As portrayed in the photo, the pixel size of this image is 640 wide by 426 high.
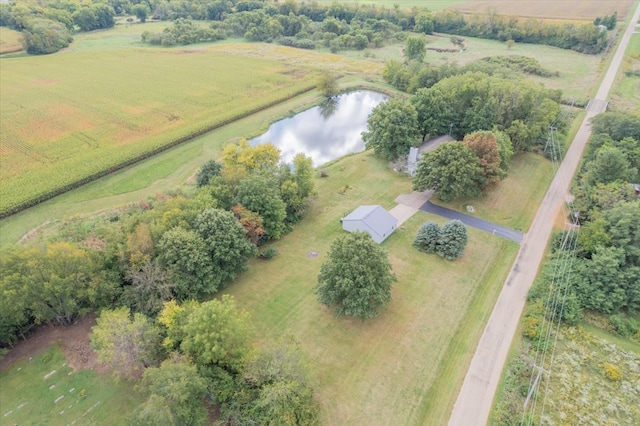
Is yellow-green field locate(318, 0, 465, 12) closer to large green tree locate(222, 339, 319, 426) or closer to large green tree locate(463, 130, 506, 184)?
large green tree locate(463, 130, 506, 184)

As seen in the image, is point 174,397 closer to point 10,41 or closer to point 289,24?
point 10,41

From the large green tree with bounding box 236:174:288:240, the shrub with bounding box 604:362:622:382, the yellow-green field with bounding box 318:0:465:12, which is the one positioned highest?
the yellow-green field with bounding box 318:0:465:12

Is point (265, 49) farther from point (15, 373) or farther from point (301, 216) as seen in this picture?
point (15, 373)

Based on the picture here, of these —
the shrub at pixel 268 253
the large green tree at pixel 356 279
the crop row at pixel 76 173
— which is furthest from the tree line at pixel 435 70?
the large green tree at pixel 356 279

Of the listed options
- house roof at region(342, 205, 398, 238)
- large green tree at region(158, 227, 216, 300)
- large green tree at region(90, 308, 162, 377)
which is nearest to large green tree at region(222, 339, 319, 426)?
large green tree at region(90, 308, 162, 377)

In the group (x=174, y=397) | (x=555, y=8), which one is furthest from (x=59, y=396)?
(x=555, y=8)

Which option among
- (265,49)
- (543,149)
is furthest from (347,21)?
(543,149)
